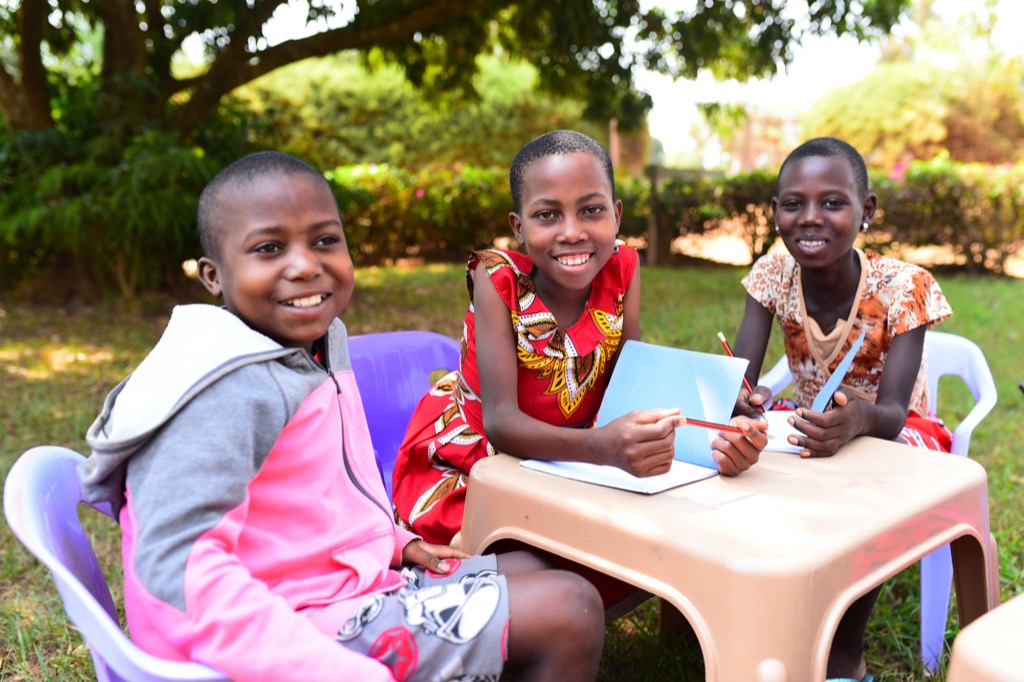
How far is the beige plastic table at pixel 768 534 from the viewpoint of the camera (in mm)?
1272

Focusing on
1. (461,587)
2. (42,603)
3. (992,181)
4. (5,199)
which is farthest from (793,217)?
(992,181)

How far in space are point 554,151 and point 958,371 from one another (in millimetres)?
1798

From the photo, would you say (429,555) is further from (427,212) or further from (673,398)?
(427,212)

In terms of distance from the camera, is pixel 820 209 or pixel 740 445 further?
pixel 820 209

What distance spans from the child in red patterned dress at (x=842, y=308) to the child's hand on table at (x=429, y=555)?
816mm

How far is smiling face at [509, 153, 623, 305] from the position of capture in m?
1.91

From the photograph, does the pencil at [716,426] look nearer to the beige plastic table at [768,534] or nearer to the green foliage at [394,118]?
the beige plastic table at [768,534]

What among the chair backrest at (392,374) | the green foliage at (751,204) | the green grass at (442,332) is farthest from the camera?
the green foliage at (751,204)

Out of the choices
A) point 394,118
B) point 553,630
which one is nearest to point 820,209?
point 553,630

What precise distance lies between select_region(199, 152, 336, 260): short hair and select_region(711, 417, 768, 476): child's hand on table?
90 centimetres

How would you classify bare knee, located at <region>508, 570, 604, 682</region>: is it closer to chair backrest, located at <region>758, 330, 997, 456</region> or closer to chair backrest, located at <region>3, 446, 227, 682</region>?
chair backrest, located at <region>3, 446, 227, 682</region>

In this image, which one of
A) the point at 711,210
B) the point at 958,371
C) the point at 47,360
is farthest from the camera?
the point at 711,210

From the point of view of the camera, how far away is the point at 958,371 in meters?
2.84

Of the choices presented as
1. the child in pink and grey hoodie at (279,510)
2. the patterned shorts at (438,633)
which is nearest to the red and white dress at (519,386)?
the child in pink and grey hoodie at (279,510)
